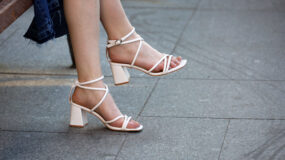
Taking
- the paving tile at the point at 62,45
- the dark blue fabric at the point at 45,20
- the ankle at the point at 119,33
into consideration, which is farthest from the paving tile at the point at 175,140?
the paving tile at the point at 62,45

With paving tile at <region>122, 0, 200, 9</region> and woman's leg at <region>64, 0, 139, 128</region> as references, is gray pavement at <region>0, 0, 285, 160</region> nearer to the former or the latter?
woman's leg at <region>64, 0, 139, 128</region>

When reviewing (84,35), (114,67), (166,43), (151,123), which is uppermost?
(84,35)

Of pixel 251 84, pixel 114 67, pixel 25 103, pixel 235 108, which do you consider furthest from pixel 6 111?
pixel 251 84

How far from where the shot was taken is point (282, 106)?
2617 mm

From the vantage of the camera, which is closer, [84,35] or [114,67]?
[84,35]

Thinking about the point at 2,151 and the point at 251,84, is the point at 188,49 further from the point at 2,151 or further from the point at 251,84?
the point at 2,151

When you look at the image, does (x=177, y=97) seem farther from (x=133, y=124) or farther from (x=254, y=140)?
(x=254, y=140)

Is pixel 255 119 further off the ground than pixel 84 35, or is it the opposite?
pixel 84 35

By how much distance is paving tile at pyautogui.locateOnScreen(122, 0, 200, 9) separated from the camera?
4.77 m

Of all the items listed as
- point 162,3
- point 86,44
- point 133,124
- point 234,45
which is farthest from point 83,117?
point 162,3

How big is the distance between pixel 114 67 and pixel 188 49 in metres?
1.18

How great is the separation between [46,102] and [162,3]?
2.37 metres

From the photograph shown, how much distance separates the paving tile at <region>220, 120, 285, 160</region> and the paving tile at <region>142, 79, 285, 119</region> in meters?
0.11

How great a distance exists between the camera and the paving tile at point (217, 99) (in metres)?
2.59
